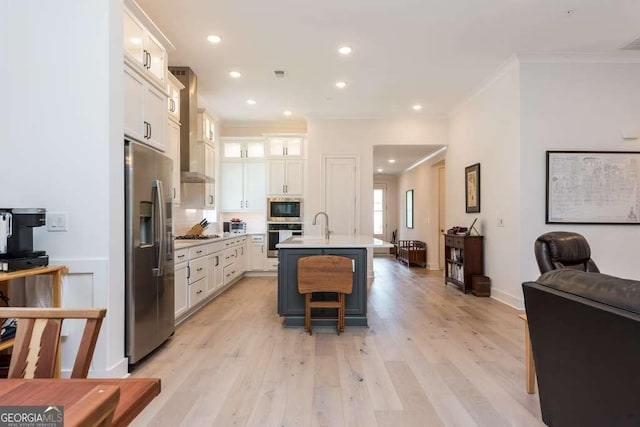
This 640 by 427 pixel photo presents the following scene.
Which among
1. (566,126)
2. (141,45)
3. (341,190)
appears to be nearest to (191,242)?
(141,45)

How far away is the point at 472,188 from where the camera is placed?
538 centimetres

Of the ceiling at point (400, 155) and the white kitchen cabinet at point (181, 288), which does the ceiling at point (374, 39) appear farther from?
the white kitchen cabinet at point (181, 288)

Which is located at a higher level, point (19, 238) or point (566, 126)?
point (566, 126)

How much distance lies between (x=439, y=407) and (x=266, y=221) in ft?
16.1

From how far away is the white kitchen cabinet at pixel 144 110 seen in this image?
2.59 m

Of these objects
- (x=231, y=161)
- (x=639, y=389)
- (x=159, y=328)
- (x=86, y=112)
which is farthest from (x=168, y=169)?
(x=231, y=161)

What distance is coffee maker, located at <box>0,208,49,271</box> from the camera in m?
1.94

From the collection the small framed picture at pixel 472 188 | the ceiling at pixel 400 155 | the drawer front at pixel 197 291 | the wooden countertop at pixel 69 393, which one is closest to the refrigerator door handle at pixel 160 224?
the drawer front at pixel 197 291

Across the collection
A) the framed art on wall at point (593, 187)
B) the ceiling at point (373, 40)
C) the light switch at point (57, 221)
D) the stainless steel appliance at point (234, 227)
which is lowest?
the stainless steel appliance at point (234, 227)

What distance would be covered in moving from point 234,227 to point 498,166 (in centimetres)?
467

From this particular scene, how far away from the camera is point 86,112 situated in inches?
89.4

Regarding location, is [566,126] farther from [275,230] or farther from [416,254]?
[275,230]

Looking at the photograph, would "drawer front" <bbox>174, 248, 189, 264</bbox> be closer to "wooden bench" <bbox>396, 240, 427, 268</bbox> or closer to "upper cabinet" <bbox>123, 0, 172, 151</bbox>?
"upper cabinet" <bbox>123, 0, 172, 151</bbox>

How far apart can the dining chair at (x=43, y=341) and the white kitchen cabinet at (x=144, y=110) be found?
71.5 inches
